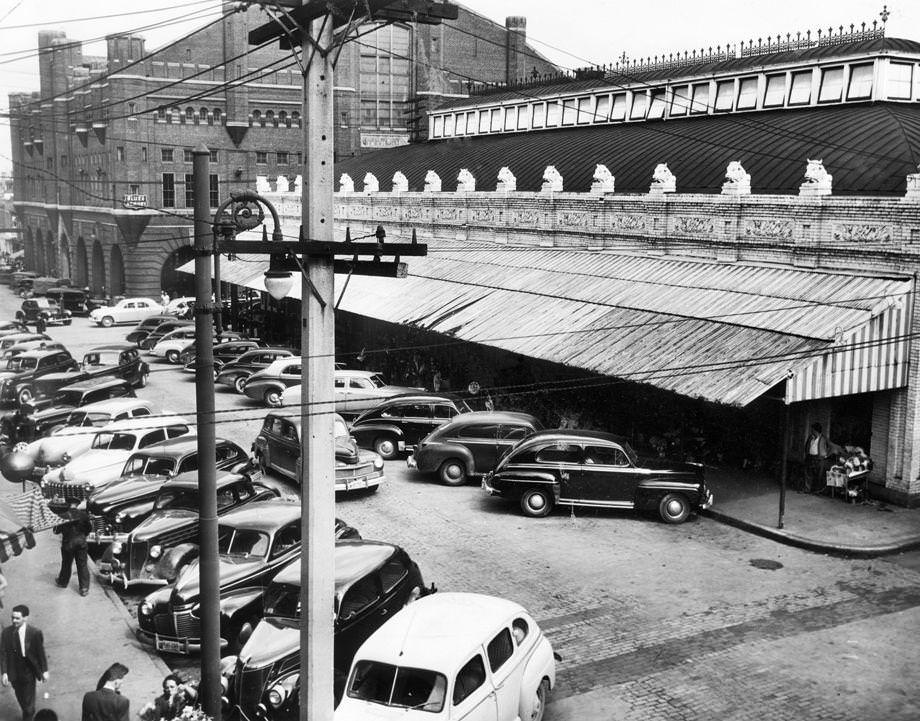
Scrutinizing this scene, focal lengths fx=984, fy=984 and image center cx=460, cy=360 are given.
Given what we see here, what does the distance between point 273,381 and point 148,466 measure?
10724mm

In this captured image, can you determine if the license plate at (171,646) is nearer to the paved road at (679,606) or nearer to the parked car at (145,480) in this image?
the paved road at (679,606)

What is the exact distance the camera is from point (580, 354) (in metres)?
22.9

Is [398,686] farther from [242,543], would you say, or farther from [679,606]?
[679,606]

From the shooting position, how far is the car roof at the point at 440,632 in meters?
10.6

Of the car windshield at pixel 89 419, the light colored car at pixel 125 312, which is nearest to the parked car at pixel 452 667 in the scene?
the car windshield at pixel 89 419

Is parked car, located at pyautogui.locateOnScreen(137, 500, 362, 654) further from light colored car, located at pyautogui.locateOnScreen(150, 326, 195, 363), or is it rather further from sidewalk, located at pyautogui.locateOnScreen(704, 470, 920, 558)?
light colored car, located at pyautogui.locateOnScreen(150, 326, 195, 363)

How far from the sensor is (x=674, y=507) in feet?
64.2

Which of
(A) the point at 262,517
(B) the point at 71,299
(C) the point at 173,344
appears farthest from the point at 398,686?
(B) the point at 71,299

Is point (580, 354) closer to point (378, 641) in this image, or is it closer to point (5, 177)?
point (378, 641)

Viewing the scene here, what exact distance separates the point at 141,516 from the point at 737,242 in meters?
15.6

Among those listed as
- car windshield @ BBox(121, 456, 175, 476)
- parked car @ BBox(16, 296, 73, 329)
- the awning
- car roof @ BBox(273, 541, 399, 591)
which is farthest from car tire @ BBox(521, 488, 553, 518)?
parked car @ BBox(16, 296, 73, 329)

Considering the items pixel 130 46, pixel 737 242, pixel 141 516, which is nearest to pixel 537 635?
pixel 141 516

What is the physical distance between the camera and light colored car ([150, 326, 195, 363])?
129 ft

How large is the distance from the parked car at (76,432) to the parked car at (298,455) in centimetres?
355
